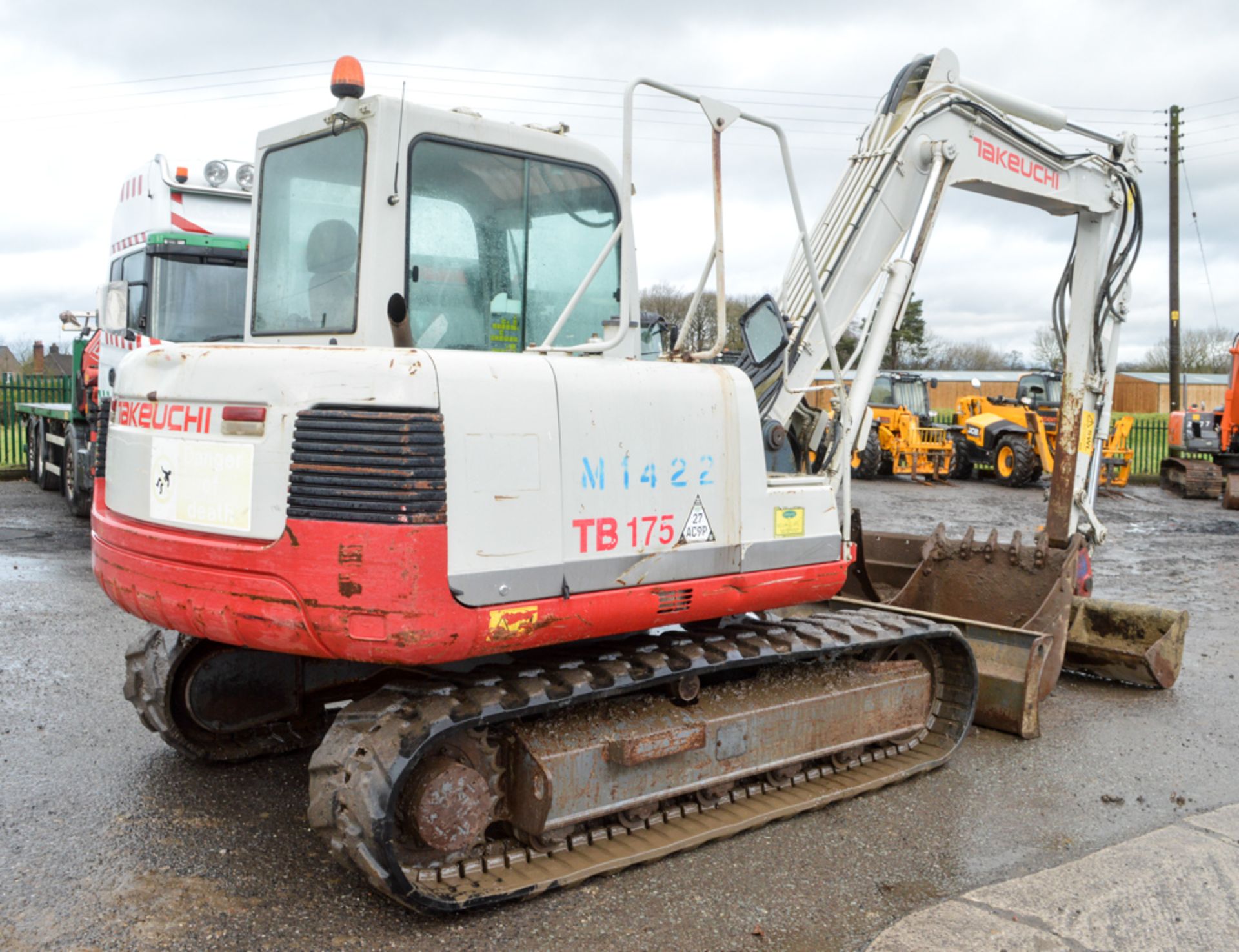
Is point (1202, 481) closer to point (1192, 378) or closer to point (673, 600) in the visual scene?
point (673, 600)

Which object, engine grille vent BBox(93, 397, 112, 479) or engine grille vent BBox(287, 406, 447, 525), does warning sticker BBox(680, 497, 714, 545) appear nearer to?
engine grille vent BBox(287, 406, 447, 525)

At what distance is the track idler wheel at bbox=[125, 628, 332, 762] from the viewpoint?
4621mm

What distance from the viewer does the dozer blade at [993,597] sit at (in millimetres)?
5508

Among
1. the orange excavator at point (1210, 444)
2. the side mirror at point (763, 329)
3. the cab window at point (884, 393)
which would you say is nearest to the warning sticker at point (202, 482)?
the side mirror at point (763, 329)

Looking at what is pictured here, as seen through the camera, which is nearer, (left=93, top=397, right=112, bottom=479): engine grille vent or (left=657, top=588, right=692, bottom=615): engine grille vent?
(left=657, top=588, right=692, bottom=615): engine grille vent

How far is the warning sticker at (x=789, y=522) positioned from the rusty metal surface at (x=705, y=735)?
70 centimetres

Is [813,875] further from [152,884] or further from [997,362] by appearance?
[997,362]

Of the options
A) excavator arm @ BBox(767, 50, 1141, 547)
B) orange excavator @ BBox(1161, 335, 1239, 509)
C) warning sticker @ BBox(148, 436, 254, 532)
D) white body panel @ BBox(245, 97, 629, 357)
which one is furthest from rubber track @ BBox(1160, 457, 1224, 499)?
warning sticker @ BBox(148, 436, 254, 532)

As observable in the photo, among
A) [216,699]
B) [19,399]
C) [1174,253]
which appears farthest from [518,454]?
[1174,253]

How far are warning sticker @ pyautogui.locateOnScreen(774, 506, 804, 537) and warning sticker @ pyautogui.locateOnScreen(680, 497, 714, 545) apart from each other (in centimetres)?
Answer: 39

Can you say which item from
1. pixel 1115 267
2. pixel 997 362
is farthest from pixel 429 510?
pixel 997 362

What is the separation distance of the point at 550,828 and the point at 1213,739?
3828mm

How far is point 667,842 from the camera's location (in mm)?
4008

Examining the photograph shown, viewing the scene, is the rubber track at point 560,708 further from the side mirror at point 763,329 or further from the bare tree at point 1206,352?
the bare tree at point 1206,352
